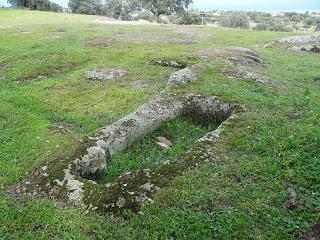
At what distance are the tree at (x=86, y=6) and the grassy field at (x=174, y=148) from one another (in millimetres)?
98805

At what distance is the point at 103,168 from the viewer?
14.4 meters

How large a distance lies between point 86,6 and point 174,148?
119255mm

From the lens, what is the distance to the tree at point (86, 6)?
125250mm

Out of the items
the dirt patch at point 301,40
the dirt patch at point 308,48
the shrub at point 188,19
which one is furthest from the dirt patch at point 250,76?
the shrub at point 188,19

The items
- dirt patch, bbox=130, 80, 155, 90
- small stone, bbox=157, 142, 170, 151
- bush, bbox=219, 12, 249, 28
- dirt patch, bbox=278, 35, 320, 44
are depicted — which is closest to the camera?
small stone, bbox=157, 142, 170, 151

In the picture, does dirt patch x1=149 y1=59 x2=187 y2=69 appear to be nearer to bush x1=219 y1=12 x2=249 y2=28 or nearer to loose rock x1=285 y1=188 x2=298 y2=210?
loose rock x1=285 y1=188 x2=298 y2=210

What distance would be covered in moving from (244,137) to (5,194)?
9.73 m

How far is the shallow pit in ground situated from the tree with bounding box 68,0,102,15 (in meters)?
116

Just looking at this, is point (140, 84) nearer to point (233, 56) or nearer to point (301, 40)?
point (233, 56)

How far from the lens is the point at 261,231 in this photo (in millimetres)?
10852

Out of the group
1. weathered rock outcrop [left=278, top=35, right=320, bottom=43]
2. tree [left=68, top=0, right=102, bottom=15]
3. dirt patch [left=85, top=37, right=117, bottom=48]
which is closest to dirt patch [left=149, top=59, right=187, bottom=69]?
dirt patch [left=85, top=37, right=117, bottom=48]

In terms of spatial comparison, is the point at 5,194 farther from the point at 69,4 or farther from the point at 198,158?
the point at 69,4

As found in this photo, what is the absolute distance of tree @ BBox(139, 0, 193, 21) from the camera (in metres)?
91.4

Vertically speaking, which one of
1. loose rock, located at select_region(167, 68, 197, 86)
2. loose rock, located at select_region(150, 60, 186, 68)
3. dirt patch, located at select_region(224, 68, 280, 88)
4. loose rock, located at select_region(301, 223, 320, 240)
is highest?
loose rock, located at select_region(167, 68, 197, 86)
